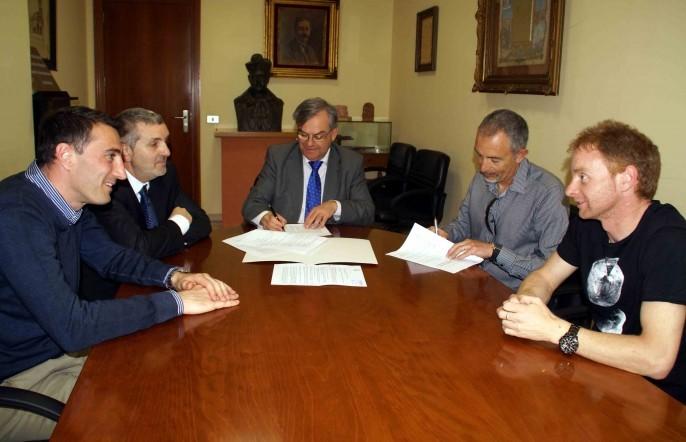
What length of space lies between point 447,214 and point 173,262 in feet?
11.1

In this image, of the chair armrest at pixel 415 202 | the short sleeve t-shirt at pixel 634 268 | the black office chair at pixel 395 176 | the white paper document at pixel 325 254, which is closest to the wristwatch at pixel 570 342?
the short sleeve t-shirt at pixel 634 268

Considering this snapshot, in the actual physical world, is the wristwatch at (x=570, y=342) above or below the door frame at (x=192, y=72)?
below

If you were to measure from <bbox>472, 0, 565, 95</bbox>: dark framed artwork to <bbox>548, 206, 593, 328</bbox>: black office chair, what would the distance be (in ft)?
4.83

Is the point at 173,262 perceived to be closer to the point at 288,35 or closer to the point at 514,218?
the point at 514,218

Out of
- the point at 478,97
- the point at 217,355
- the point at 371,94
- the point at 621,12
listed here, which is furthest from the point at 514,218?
the point at 371,94

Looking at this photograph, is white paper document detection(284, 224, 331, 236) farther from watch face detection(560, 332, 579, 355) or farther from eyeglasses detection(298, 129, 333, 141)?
watch face detection(560, 332, 579, 355)

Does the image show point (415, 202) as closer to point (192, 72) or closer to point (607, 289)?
point (192, 72)

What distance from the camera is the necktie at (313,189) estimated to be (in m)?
3.08

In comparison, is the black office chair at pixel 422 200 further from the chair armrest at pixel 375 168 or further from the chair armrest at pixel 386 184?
the chair armrest at pixel 375 168

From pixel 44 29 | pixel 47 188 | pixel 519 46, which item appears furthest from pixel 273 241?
pixel 44 29

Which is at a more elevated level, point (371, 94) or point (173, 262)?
point (371, 94)

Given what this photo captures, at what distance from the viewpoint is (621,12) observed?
2803mm

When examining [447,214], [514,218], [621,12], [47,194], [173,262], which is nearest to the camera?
[47,194]

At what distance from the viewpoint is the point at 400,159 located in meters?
5.33
